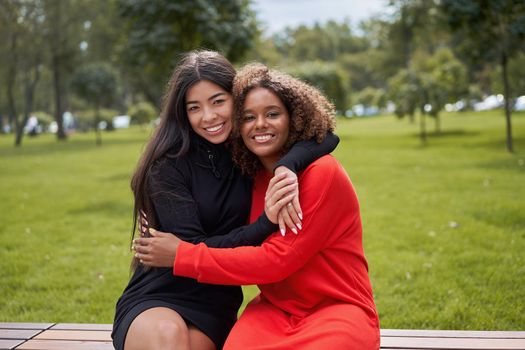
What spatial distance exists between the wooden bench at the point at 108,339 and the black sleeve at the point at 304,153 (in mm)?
1142

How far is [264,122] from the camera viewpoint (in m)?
2.68

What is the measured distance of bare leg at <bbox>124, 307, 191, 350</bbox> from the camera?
7.92ft

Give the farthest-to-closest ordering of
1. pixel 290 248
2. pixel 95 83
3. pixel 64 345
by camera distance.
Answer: pixel 95 83, pixel 64 345, pixel 290 248

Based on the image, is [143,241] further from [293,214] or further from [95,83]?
[95,83]

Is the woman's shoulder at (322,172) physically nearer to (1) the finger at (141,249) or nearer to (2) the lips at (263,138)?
(2) the lips at (263,138)

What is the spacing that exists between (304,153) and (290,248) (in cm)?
43

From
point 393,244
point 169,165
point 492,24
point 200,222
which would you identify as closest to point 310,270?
point 200,222

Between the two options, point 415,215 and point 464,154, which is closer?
point 415,215

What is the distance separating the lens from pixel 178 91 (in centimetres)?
293

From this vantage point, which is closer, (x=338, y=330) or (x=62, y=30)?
(x=338, y=330)

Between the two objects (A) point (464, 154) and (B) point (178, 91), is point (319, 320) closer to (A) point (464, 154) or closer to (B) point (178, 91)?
(B) point (178, 91)

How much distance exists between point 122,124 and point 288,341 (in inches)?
2463

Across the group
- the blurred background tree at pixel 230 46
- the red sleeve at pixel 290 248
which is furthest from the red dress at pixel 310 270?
the blurred background tree at pixel 230 46

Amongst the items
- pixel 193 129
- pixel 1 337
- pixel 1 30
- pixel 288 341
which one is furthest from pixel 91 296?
pixel 1 30
